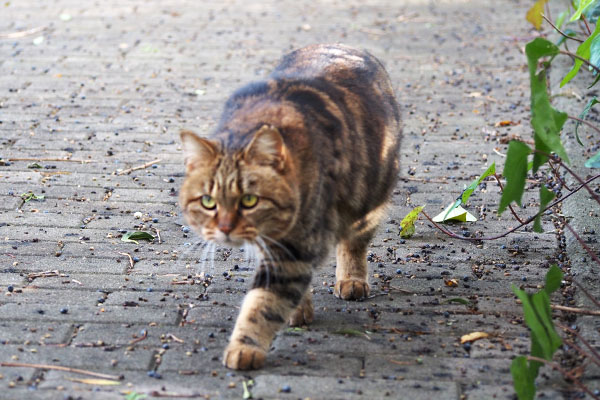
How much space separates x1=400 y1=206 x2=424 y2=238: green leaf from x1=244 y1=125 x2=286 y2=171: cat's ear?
1497 millimetres

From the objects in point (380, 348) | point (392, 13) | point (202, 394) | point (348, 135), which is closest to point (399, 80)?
point (392, 13)

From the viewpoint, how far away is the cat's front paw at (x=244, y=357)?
140 inches

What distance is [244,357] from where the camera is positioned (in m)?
3.55

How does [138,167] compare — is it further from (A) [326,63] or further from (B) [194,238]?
(A) [326,63]

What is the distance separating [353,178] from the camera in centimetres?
413


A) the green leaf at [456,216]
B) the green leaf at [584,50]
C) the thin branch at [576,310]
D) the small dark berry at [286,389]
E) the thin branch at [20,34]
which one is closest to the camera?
the small dark berry at [286,389]

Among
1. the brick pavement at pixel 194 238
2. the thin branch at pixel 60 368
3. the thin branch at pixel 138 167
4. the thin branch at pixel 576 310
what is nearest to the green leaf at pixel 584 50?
the brick pavement at pixel 194 238

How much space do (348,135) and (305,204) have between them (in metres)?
0.52

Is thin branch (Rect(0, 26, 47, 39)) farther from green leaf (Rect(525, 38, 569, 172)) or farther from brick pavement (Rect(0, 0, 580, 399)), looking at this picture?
green leaf (Rect(525, 38, 569, 172))

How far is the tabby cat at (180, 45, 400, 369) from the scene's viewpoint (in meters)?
3.63

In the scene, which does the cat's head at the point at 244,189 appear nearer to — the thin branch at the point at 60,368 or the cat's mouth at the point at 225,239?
the cat's mouth at the point at 225,239

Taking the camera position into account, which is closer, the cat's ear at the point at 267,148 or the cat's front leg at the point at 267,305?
the cat's ear at the point at 267,148

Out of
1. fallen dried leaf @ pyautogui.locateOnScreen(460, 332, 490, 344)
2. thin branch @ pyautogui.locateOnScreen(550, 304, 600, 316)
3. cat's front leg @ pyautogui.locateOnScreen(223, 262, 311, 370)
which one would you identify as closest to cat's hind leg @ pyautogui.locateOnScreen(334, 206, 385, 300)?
cat's front leg @ pyautogui.locateOnScreen(223, 262, 311, 370)

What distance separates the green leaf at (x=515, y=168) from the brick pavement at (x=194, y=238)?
2.32ft
